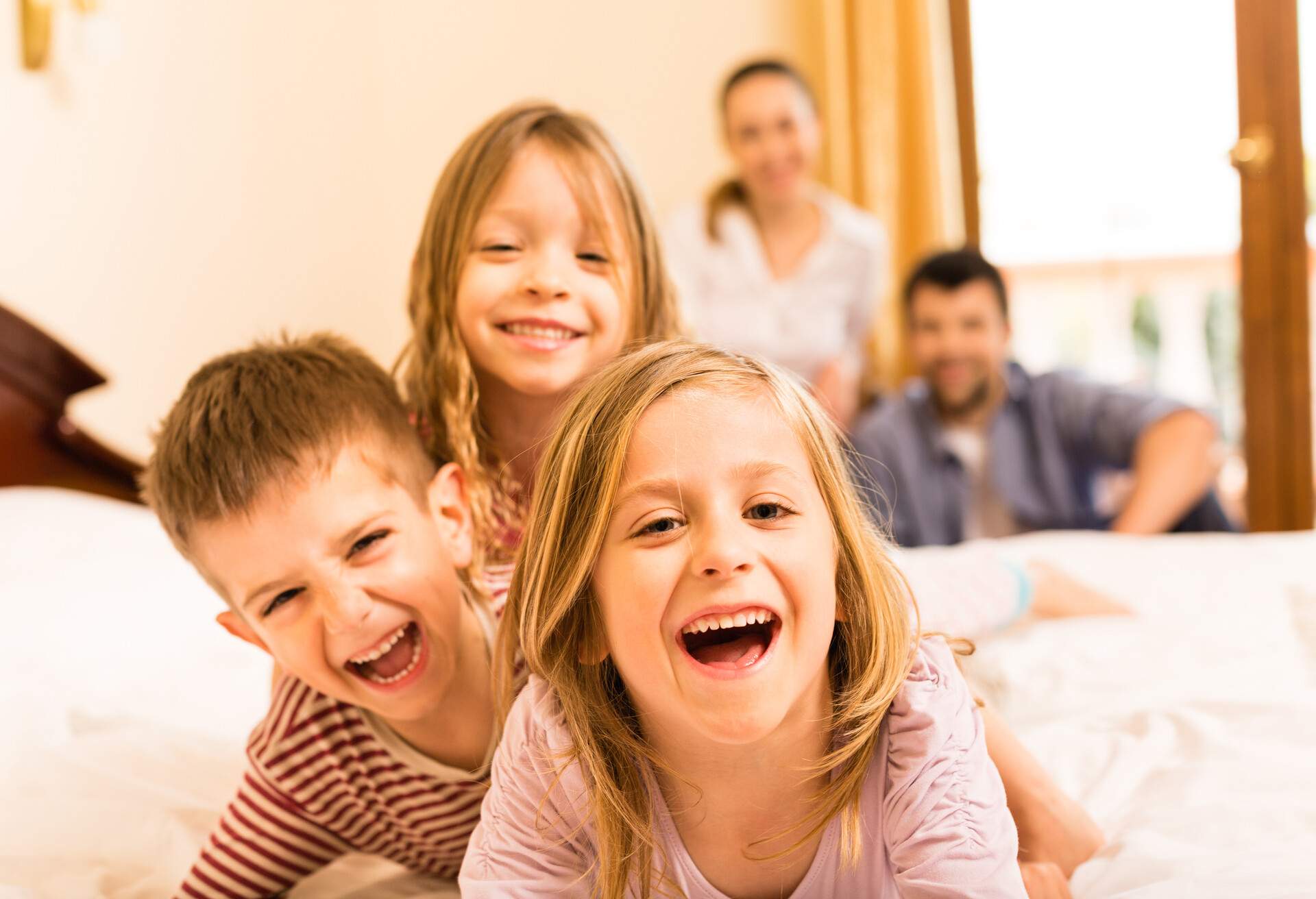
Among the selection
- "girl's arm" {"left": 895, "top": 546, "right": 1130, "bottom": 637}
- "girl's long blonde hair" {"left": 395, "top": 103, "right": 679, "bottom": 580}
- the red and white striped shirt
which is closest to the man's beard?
"girl's arm" {"left": 895, "top": 546, "right": 1130, "bottom": 637}

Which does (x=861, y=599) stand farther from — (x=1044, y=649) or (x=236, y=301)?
(x=236, y=301)

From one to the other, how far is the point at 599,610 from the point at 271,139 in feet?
6.34

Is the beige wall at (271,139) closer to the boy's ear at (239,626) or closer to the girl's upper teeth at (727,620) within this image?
the boy's ear at (239,626)

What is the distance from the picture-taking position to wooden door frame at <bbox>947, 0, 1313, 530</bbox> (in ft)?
9.73

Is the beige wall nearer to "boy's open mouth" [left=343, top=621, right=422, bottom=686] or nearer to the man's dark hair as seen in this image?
the man's dark hair

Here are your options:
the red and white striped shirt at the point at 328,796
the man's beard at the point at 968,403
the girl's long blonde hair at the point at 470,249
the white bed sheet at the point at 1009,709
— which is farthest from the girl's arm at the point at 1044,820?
the man's beard at the point at 968,403

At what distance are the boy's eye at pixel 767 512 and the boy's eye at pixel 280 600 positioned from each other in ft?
1.31

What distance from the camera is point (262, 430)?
1021mm

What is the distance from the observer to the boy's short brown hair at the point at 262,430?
1.00 meters

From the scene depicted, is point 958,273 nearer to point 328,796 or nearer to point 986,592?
point 986,592

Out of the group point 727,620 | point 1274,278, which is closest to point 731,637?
point 727,620

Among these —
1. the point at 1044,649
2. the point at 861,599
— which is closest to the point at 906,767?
the point at 861,599

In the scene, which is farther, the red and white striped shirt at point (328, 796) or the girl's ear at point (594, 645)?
the red and white striped shirt at point (328, 796)

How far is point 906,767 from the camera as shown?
0.89 metres
